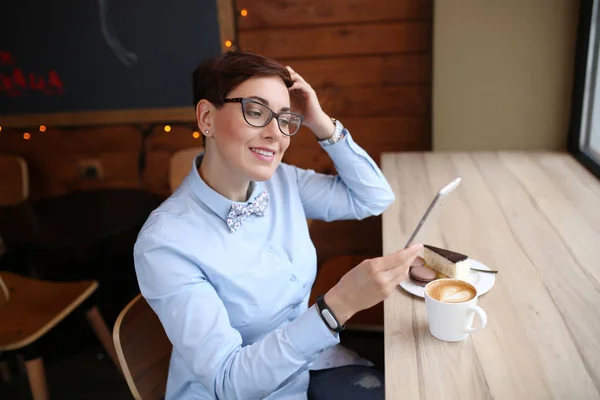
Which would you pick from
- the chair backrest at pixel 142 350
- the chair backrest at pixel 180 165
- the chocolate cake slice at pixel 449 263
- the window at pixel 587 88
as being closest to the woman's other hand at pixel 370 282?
the chocolate cake slice at pixel 449 263

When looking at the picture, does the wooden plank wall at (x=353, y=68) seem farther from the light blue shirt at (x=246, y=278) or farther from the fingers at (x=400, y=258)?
the fingers at (x=400, y=258)

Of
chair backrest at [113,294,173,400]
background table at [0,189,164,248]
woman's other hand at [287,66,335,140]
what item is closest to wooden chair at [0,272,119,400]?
background table at [0,189,164,248]

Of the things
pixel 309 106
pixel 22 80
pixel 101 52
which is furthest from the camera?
pixel 22 80

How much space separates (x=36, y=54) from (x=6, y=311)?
4.58 feet

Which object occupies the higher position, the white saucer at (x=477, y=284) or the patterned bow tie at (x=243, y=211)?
the patterned bow tie at (x=243, y=211)

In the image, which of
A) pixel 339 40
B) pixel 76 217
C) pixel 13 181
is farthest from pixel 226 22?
pixel 13 181

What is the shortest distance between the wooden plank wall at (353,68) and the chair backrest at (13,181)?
1.67 ft

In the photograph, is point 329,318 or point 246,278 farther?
point 246,278

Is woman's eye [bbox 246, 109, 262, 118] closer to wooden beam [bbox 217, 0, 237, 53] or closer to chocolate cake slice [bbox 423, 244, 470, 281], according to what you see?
chocolate cake slice [bbox 423, 244, 470, 281]

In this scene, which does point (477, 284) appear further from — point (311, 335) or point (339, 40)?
point (339, 40)

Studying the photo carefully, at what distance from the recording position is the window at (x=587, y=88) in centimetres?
203

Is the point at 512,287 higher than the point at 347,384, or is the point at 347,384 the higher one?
the point at 512,287

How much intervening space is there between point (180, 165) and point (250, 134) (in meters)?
1.53

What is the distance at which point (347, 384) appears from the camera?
1.32m
